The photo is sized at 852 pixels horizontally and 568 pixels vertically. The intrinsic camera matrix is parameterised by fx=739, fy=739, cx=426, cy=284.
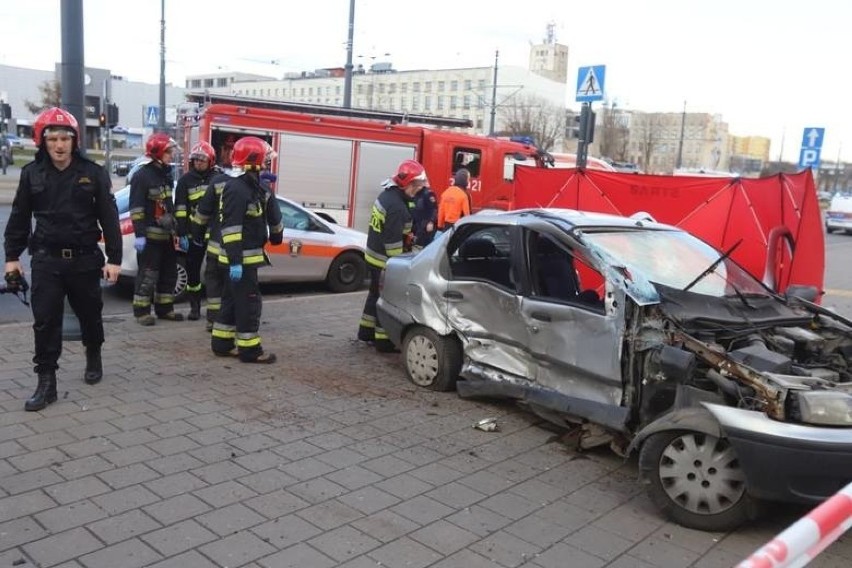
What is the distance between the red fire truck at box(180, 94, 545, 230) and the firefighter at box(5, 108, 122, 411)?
738 cm

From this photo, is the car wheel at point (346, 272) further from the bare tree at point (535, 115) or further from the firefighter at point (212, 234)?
the bare tree at point (535, 115)

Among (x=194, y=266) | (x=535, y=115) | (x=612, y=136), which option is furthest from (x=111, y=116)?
(x=535, y=115)

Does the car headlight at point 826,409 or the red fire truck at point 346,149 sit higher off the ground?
the red fire truck at point 346,149

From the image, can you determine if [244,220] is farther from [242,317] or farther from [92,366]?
[92,366]

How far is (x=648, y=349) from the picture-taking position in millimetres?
4090

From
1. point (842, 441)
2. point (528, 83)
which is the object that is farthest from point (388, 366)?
point (528, 83)

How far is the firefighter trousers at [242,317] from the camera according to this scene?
20.3 ft

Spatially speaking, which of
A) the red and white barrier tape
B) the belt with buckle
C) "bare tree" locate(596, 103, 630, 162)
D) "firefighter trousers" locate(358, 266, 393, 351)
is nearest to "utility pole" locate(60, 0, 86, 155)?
the belt with buckle

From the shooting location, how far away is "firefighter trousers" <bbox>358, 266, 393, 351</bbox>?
6867 millimetres

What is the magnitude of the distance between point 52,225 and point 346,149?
8700mm

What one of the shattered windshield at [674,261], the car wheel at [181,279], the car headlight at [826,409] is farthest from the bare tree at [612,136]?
the car headlight at [826,409]

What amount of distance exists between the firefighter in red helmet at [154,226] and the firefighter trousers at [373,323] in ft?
7.18

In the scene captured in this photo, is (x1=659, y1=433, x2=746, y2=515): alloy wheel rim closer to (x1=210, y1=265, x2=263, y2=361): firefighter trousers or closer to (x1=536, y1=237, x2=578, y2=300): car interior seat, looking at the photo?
(x1=536, y1=237, x2=578, y2=300): car interior seat

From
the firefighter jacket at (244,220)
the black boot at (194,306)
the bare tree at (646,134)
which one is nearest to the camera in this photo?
the firefighter jacket at (244,220)
